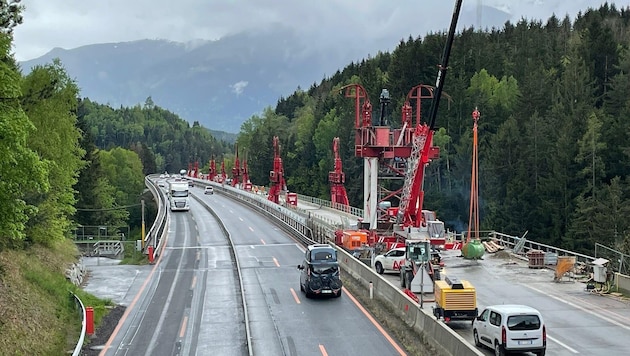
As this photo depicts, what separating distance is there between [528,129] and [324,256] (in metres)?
56.7

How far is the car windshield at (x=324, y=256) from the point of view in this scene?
101 ft

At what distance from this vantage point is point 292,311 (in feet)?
92.2

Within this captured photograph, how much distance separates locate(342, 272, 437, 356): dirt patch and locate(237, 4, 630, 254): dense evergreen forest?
91.4 ft

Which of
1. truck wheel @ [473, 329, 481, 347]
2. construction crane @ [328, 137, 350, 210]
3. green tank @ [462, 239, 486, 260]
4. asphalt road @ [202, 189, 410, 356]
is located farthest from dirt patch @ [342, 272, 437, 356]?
construction crane @ [328, 137, 350, 210]

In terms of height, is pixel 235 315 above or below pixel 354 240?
below

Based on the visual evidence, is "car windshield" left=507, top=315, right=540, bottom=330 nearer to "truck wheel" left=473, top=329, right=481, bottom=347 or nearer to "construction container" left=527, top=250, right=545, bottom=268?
"truck wheel" left=473, top=329, right=481, bottom=347

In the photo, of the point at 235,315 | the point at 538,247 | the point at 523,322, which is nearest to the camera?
the point at 523,322

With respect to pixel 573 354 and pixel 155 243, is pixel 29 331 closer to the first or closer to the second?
pixel 573 354

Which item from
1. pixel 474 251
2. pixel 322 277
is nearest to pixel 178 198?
pixel 474 251

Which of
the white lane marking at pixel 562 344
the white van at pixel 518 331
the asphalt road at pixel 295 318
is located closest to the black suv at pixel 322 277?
the asphalt road at pixel 295 318

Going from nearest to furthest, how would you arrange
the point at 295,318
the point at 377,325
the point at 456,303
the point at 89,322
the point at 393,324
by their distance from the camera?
the point at 456,303 → the point at 89,322 → the point at 393,324 → the point at 377,325 → the point at 295,318

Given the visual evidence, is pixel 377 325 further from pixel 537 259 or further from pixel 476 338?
pixel 537 259

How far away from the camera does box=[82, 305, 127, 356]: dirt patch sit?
22.6 meters

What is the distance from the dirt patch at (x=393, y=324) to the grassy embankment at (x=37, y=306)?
11.3 m
